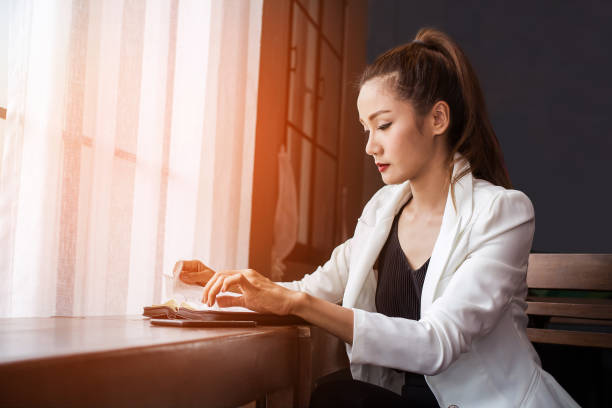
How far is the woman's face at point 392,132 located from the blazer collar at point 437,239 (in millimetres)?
92

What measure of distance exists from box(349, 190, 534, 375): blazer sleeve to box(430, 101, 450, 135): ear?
202 millimetres

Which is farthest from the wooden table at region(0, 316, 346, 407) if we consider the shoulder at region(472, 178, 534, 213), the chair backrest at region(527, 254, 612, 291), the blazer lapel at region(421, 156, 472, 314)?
the chair backrest at region(527, 254, 612, 291)

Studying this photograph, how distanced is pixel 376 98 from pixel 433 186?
0.23 metres

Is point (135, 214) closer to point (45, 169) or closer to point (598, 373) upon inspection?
point (45, 169)

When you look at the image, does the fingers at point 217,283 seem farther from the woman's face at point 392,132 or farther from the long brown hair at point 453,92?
the long brown hair at point 453,92

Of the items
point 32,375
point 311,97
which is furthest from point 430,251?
point 311,97

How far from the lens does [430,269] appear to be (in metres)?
1.01

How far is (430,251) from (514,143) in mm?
2713

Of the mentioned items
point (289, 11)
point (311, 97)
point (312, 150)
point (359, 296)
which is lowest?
point (359, 296)

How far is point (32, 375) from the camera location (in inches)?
13.9

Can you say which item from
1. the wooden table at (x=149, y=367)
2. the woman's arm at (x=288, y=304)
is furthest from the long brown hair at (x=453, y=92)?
A: the wooden table at (x=149, y=367)

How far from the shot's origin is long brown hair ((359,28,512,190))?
1.12 metres

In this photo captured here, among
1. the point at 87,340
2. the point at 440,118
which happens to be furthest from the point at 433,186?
the point at 87,340

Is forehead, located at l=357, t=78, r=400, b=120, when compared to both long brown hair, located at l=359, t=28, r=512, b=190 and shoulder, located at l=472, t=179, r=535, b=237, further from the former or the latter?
shoulder, located at l=472, t=179, r=535, b=237
